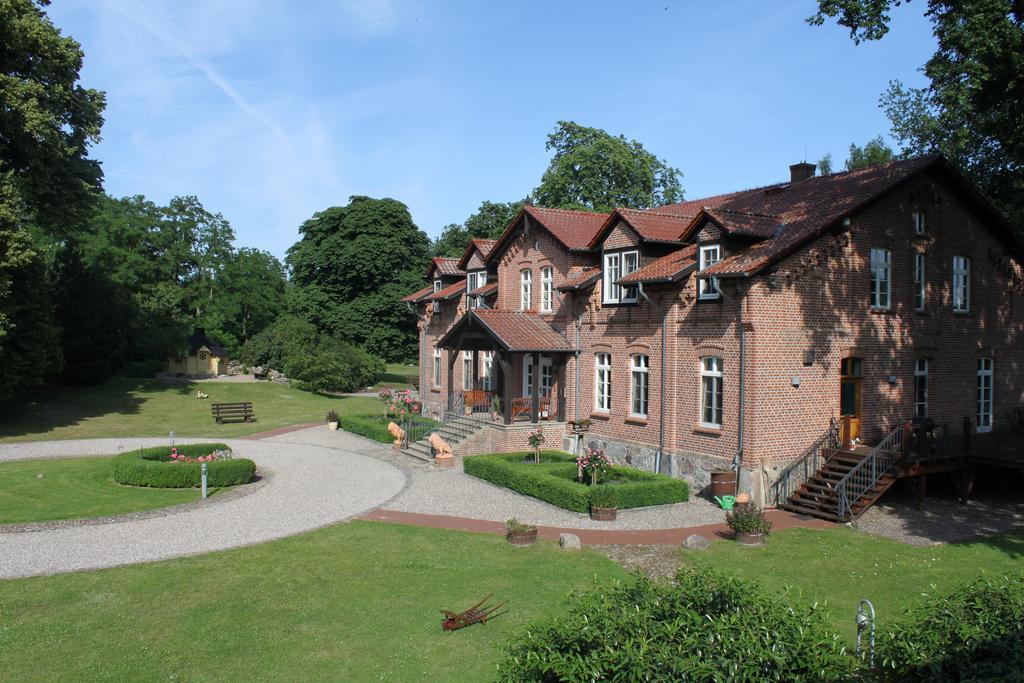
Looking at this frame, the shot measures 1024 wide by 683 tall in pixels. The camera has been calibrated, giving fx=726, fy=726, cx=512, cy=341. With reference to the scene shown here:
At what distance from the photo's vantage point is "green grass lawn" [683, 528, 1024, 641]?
12133 millimetres

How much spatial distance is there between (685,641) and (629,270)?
18247mm

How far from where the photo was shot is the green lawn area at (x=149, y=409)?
107ft

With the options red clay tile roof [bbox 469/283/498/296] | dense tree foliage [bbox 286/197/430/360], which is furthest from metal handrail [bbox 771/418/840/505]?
dense tree foliage [bbox 286/197/430/360]

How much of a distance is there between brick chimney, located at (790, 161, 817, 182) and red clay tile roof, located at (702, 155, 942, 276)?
768 millimetres

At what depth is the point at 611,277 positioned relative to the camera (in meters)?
23.6

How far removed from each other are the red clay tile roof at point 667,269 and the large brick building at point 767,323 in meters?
0.07

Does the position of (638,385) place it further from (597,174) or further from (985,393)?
(597,174)

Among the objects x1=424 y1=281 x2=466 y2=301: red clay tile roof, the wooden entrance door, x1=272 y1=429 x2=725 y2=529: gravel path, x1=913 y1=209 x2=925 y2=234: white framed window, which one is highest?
x1=913 y1=209 x2=925 y2=234: white framed window

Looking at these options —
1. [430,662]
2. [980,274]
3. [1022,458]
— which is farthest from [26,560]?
[980,274]

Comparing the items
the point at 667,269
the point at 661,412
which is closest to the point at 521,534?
the point at 661,412

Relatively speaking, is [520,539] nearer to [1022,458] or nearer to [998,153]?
[1022,458]

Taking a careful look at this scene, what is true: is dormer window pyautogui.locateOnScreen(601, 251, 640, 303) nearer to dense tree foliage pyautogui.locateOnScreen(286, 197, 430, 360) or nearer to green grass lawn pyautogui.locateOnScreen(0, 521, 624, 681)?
green grass lawn pyautogui.locateOnScreen(0, 521, 624, 681)

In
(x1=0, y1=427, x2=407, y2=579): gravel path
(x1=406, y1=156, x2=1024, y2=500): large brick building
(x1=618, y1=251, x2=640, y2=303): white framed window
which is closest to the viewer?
(x1=0, y1=427, x2=407, y2=579): gravel path

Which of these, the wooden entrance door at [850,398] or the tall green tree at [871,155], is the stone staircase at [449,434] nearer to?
the wooden entrance door at [850,398]
